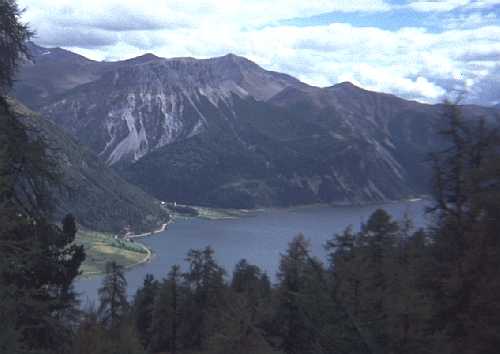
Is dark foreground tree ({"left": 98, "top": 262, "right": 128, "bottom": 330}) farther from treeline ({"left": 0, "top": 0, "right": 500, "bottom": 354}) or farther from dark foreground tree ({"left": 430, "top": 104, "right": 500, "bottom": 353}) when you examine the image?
dark foreground tree ({"left": 430, "top": 104, "right": 500, "bottom": 353})

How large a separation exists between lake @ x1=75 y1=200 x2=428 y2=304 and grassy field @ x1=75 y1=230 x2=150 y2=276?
10.6 feet

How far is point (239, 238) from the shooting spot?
12825 centimetres

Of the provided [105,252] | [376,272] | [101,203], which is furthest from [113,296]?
[101,203]

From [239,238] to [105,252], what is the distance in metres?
26.3

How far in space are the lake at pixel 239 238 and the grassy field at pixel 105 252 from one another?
3238 millimetres

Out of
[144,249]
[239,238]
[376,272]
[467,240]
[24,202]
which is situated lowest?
[144,249]

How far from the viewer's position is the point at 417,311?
273 inches

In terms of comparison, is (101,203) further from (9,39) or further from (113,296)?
(9,39)

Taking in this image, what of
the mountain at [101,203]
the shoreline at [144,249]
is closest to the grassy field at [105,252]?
the shoreline at [144,249]

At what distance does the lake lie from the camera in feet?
300

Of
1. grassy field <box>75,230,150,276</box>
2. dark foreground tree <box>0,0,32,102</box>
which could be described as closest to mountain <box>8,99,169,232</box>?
grassy field <box>75,230,150,276</box>

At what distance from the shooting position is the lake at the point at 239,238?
9150 cm

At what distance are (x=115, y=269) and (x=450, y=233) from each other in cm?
2375

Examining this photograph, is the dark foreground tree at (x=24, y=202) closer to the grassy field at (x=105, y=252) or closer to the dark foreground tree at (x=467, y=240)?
the dark foreground tree at (x=467, y=240)
